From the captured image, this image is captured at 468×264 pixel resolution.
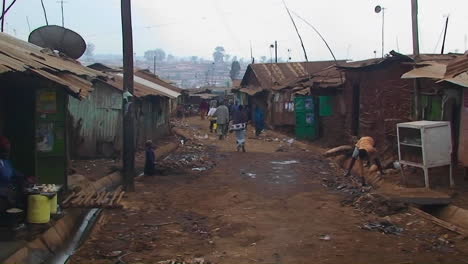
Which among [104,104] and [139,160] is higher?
[104,104]

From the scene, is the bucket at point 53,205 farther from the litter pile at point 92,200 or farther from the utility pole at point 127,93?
the utility pole at point 127,93

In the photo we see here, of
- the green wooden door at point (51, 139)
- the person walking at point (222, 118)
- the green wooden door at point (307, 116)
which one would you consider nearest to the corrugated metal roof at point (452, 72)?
the green wooden door at point (51, 139)

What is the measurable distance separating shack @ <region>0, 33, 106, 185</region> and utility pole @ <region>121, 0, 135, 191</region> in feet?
3.54

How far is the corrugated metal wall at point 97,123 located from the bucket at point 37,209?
8.10 metres

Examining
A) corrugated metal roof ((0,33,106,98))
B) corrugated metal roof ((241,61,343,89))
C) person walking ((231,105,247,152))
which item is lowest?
person walking ((231,105,247,152))

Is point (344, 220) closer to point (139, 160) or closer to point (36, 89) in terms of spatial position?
point (36, 89)

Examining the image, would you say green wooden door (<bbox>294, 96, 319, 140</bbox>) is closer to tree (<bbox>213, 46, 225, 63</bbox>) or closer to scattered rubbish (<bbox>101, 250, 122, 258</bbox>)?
scattered rubbish (<bbox>101, 250, 122, 258</bbox>)

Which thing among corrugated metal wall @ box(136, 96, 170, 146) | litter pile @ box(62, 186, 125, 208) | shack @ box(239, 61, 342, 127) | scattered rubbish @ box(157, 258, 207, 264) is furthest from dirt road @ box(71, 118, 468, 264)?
shack @ box(239, 61, 342, 127)

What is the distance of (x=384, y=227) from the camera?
7918 millimetres

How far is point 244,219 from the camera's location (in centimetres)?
862

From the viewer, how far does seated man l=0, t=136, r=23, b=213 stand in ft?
22.4

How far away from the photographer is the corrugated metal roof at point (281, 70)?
30.1 metres

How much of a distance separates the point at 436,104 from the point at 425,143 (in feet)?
6.16

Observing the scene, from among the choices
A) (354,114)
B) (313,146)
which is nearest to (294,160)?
(354,114)
